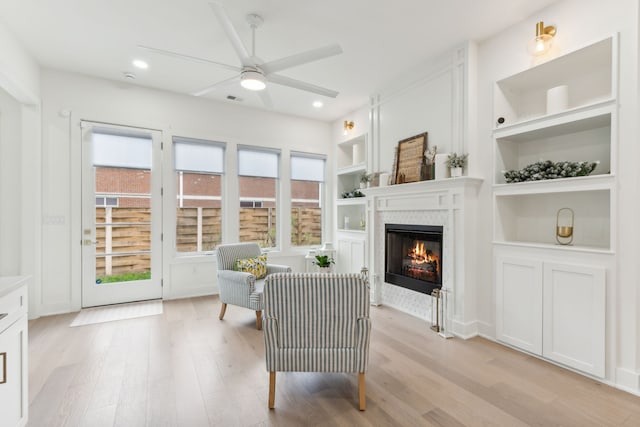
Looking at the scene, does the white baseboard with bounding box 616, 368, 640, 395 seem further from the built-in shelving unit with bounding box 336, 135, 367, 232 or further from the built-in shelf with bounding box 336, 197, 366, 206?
the built-in shelving unit with bounding box 336, 135, 367, 232

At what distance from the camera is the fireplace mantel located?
123 inches

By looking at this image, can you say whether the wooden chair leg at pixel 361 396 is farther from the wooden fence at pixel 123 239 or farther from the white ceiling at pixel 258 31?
the wooden fence at pixel 123 239

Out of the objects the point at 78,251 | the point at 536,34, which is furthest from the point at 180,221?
the point at 536,34

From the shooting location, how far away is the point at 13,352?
5.07 feet

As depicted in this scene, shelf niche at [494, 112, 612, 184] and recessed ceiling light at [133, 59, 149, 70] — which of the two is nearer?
shelf niche at [494, 112, 612, 184]

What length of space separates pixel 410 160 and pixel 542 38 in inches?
66.2

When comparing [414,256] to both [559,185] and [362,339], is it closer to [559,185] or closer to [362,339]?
[559,185]

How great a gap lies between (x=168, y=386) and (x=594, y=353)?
10.9 feet

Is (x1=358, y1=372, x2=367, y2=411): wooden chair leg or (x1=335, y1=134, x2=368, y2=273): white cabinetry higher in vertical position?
(x1=335, y1=134, x2=368, y2=273): white cabinetry

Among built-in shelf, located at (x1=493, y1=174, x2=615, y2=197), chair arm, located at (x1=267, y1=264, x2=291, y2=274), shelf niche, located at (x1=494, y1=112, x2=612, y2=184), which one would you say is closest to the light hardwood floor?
chair arm, located at (x1=267, y1=264, x2=291, y2=274)

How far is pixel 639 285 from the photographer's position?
2.11 metres

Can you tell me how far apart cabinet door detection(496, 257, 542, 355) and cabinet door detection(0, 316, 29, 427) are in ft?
12.1

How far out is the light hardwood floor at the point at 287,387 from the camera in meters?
1.87

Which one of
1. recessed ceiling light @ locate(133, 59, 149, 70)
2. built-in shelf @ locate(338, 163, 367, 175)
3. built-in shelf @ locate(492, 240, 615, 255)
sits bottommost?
built-in shelf @ locate(492, 240, 615, 255)
